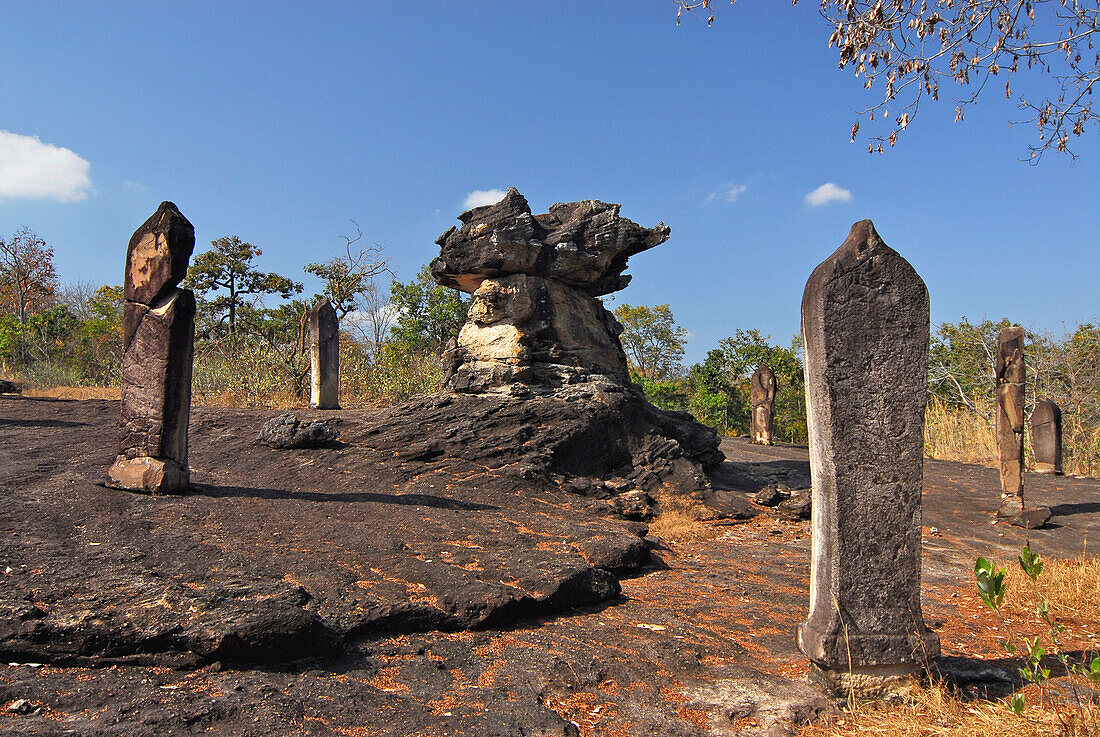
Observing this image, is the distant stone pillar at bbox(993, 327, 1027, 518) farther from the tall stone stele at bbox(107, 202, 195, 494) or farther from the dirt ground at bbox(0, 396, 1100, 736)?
the tall stone stele at bbox(107, 202, 195, 494)

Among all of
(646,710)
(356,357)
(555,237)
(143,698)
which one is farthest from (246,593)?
(356,357)

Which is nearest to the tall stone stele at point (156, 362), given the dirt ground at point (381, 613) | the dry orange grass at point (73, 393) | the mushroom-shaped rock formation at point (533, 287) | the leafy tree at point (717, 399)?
the dirt ground at point (381, 613)

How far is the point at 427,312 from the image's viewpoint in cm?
2302

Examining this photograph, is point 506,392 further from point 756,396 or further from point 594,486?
point 756,396

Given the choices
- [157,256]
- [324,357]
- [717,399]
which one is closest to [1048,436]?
[717,399]

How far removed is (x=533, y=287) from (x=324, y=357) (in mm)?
4939

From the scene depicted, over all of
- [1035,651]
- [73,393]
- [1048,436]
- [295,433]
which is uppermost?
[73,393]

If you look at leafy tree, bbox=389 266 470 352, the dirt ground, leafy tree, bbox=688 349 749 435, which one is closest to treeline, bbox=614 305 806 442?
leafy tree, bbox=688 349 749 435

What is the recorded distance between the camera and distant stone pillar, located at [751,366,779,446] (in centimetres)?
1914

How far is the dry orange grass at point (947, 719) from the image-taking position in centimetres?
293

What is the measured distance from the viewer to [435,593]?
5074 mm

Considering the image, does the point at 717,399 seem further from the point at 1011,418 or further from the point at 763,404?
the point at 1011,418

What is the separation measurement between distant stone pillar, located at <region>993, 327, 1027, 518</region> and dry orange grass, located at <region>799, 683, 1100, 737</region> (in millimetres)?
7730

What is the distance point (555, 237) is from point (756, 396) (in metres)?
10.3
